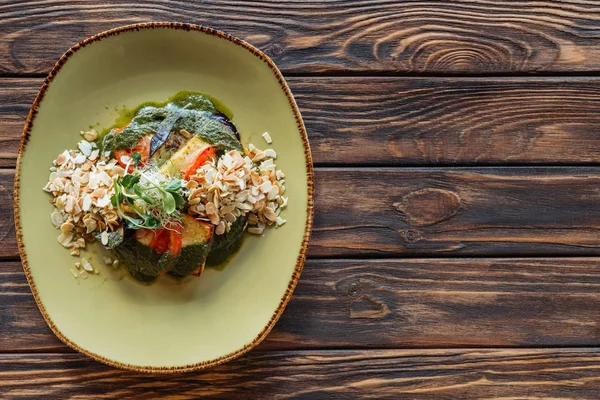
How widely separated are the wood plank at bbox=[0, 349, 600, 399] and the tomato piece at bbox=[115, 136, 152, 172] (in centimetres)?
61

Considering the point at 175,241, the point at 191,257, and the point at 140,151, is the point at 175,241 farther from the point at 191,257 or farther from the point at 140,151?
the point at 140,151

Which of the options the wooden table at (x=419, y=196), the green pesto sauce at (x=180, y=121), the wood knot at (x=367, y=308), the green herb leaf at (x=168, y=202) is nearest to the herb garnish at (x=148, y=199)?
the green herb leaf at (x=168, y=202)

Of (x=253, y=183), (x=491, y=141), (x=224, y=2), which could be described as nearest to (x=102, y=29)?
(x=224, y=2)

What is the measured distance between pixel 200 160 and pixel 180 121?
136mm

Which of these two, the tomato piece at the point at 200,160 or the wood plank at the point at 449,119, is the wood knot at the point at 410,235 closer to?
the wood plank at the point at 449,119

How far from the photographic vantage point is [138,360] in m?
1.51

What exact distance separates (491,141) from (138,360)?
1210mm

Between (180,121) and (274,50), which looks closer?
(180,121)

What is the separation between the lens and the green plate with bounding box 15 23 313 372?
1.49m

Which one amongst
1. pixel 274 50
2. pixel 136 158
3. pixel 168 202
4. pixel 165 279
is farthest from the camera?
pixel 274 50

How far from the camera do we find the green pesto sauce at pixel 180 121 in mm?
1495

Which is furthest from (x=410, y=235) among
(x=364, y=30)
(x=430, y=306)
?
(x=364, y=30)

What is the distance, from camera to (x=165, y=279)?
1553 millimetres

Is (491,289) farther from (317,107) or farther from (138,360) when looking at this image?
(138,360)
